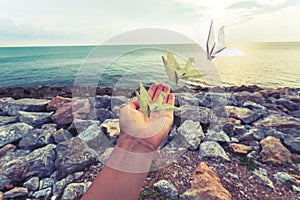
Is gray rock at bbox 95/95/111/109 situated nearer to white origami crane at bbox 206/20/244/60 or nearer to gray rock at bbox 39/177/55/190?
gray rock at bbox 39/177/55/190

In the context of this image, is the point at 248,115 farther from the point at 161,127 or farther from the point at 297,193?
the point at 161,127

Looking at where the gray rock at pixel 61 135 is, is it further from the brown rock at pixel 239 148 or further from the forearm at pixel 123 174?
→ the brown rock at pixel 239 148

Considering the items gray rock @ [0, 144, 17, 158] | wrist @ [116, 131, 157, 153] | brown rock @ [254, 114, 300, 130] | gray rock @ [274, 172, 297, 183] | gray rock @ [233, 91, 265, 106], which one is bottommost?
gray rock @ [274, 172, 297, 183]

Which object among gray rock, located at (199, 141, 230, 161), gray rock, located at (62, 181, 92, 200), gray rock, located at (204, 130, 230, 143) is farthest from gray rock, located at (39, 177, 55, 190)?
gray rock, located at (204, 130, 230, 143)

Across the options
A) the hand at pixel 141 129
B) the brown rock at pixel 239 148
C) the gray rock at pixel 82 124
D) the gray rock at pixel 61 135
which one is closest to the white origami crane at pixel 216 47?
the hand at pixel 141 129

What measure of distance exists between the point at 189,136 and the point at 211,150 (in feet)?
0.67

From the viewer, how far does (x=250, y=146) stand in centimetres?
185

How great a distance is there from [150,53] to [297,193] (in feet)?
4.34

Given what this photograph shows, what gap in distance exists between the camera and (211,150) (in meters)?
1.74

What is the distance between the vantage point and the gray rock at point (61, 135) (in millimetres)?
1832

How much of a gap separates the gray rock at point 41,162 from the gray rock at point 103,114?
546 millimetres

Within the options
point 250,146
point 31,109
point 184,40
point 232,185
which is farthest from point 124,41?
point 31,109

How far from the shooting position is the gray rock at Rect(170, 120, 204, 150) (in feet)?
5.82

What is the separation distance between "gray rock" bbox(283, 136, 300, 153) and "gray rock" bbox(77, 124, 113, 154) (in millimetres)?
1518
